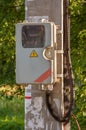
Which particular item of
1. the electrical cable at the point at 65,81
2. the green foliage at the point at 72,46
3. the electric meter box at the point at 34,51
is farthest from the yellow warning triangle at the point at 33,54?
the green foliage at the point at 72,46

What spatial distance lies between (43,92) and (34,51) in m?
0.35

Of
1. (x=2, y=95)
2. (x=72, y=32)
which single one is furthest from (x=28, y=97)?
(x=2, y=95)

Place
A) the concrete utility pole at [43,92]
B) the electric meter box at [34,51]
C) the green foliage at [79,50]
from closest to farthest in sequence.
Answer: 1. the electric meter box at [34,51]
2. the concrete utility pole at [43,92]
3. the green foliage at [79,50]

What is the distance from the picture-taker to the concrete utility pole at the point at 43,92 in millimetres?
3541

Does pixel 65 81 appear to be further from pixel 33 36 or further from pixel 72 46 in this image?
pixel 72 46

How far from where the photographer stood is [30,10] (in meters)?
3.56

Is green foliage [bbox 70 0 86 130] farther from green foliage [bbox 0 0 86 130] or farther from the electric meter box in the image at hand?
the electric meter box

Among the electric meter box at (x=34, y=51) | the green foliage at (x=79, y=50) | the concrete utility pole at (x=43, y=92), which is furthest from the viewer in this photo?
the green foliage at (x=79, y=50)

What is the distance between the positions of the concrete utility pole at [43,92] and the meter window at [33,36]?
119 mm

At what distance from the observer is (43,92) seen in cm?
359

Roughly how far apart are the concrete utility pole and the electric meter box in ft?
0.41

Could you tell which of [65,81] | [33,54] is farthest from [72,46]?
[33,54]

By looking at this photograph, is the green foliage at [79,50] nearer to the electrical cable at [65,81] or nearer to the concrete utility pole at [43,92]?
the electrical cable at [65,81]

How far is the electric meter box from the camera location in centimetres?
344
